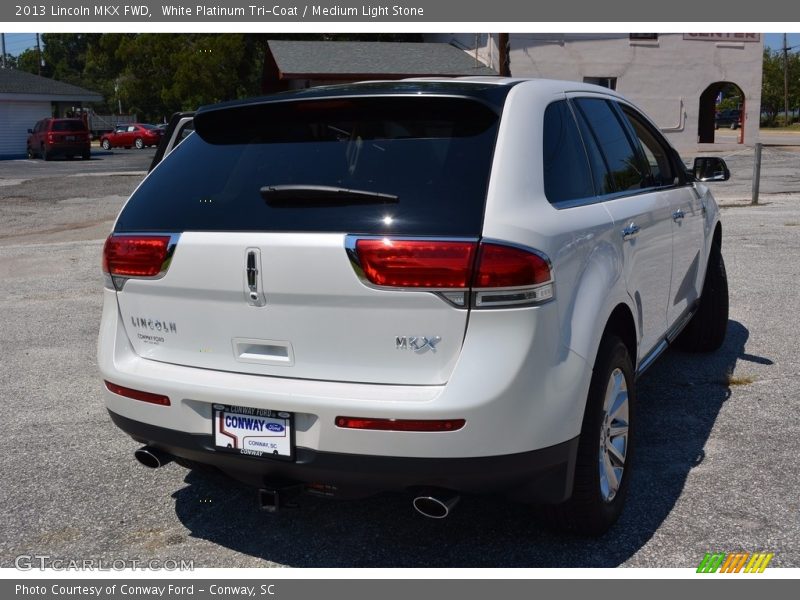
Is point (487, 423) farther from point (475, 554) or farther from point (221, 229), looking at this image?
point (221, 229)

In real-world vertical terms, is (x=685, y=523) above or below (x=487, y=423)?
below

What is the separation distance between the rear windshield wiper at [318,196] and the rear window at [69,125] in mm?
40398

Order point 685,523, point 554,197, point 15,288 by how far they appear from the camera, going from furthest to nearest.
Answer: point 15,288 < point 685,523 < point 554,197

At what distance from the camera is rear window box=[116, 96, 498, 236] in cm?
317

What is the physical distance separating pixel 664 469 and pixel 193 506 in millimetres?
2259

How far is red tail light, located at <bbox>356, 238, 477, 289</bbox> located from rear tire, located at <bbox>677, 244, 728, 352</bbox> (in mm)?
3682

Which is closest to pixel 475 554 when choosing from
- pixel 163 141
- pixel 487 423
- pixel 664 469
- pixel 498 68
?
pixel 487 423

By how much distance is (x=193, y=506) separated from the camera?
4219mm

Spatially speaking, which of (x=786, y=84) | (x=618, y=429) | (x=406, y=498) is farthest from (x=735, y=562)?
(x=786, y=84)

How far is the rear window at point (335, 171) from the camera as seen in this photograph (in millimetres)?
3172

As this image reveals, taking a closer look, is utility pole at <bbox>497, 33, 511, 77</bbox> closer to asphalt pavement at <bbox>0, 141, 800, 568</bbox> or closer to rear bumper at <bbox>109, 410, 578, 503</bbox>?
asphalt pavement at <bbox>0, 141, 800, 568</bbox>

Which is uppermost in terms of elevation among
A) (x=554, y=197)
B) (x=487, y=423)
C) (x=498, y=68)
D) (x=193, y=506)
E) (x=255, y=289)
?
(x=498, y=68)

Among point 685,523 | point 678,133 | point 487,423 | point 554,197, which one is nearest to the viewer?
point 487,423
